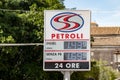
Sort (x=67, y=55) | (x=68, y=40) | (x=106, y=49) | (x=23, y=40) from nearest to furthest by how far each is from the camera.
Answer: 1. (x=68, y=40)
2. (x=67, y=55)
3. (x=23, y=40)
4. (x=106, y=49)

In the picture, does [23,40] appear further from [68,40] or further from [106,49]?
[106,49]

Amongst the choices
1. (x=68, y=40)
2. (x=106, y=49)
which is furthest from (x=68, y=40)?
(x=106, y=49)

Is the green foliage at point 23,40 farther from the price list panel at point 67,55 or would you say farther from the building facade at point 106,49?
the building facade at point 106,49

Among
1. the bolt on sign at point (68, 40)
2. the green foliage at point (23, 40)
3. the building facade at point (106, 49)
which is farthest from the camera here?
the building facade at point (106, 49)

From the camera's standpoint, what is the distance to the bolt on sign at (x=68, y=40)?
65.9 feet

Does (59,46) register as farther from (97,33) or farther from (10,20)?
(97,33)

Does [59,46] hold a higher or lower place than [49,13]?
lower

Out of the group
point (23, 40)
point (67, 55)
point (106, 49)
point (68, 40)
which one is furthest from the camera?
point (106, 49)

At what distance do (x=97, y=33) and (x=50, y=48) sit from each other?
90743 millimetres

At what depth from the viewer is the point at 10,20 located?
30.9 metres

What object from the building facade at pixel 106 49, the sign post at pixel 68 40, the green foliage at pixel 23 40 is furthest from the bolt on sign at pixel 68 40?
the building facade at pixel 106 49

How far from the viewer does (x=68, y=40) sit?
66.1ft

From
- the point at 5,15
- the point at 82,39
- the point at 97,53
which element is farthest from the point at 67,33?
the point at 97,53

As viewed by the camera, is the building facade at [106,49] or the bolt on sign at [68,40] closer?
the bolt on sign at [68,40]
